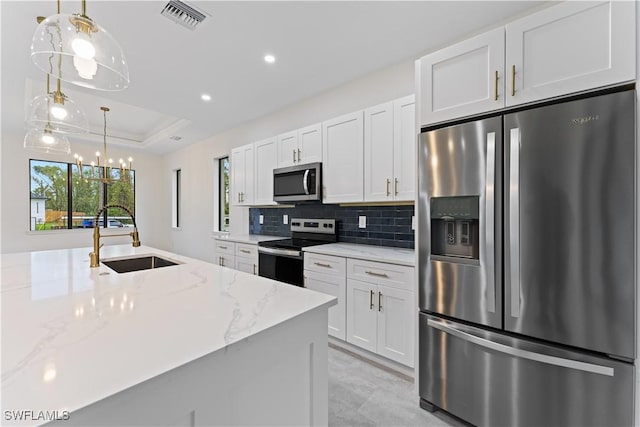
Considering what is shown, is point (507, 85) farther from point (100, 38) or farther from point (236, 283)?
point (100, 38)

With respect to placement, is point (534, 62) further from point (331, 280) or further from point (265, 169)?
point (265, 169)

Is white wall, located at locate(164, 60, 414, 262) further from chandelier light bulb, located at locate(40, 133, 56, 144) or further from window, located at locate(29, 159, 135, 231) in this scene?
chandelier light bulb, located at locate(40, 133, 56, 144)

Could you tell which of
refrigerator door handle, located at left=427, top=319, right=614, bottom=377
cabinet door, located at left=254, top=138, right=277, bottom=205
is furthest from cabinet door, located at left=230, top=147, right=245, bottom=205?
refrigerator door handle, located at left=427, top=319, right=614, bottom=377

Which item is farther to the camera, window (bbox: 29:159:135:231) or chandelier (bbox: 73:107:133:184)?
window (bbox: 29:159:135:231)

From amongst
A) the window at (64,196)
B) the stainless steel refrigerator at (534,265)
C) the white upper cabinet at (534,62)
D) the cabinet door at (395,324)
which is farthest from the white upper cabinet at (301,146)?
the window at (64,196)

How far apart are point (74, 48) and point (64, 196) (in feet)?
20.6

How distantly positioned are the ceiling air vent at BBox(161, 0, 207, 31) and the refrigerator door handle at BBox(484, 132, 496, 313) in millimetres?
2187

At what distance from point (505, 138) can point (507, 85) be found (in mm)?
311

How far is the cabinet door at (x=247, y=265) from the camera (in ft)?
11.0

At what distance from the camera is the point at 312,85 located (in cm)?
319

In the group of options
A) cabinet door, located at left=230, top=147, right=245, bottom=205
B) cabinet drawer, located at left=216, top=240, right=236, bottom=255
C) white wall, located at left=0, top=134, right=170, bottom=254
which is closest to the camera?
cabinet drawer, located at left=216, top=240, right=236, bottom=255

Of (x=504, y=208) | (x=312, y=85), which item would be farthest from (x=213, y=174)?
(x=504, y=208)

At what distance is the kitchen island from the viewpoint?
22.0 inches

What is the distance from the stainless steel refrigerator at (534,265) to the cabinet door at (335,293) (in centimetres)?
84
